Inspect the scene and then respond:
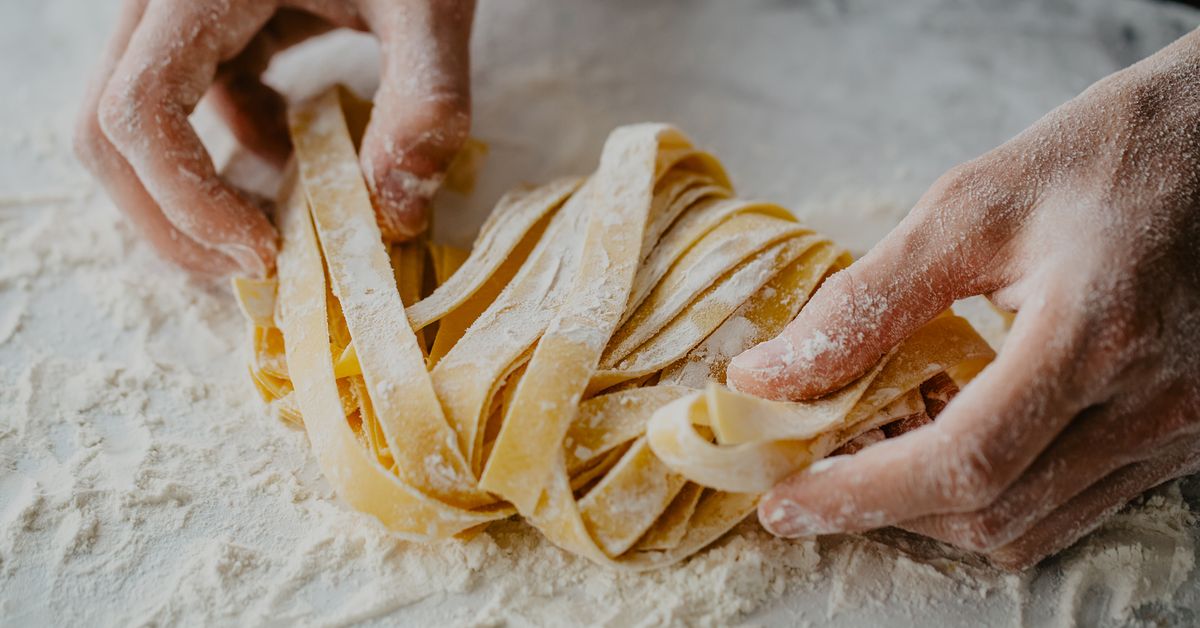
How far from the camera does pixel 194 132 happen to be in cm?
195

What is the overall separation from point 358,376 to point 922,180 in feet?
5.00

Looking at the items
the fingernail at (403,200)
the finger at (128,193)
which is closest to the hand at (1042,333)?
the fingernail at (403,200)

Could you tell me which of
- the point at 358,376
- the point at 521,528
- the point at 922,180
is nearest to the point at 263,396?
the point at 358,376

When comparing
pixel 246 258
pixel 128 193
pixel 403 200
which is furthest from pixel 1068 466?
pixel 128 193

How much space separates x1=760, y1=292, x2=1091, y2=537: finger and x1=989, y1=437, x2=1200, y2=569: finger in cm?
20

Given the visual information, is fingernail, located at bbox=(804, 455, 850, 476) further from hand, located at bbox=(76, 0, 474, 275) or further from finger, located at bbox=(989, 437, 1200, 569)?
hand, located at bbox=(76, 0, 474, 275)

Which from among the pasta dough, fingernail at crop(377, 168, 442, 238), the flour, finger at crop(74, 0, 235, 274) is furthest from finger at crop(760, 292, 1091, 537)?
finger at crop(74, 0, 235, 274)

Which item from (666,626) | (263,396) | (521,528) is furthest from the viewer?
(263,396)

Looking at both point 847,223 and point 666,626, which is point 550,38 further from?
point 666,626

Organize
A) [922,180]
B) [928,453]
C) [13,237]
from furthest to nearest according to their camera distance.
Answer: [922,180], [13,237], [928,453]

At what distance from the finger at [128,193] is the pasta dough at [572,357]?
23 centimetres

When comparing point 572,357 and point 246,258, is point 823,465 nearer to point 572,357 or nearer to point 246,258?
point 572,357

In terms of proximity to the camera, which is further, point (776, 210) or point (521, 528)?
point (776, 210)

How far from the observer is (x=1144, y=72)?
161 centimetres
